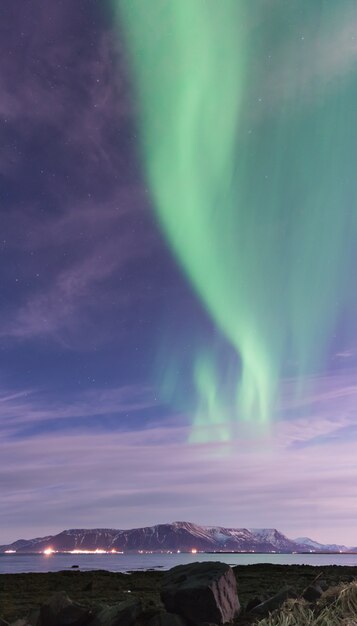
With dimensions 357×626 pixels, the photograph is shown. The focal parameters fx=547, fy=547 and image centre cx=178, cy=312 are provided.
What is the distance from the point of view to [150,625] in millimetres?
13289

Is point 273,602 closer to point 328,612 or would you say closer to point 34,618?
point 34,618

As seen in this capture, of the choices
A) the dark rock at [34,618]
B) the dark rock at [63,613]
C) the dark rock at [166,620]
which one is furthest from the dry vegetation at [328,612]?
the dark rock at [34,618]

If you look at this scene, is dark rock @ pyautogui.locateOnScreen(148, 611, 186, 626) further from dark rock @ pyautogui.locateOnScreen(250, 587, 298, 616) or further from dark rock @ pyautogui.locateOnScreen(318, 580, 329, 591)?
dark rock @ pyautogui.locateOnScreen(318, 580, 329, 591)

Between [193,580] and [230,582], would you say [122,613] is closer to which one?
[193,580]

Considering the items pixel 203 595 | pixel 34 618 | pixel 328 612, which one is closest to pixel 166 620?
pixel 203 595

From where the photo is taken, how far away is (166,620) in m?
13.5

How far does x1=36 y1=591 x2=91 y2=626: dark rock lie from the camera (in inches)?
540

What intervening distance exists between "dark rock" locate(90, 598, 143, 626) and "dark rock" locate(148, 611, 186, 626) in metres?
0.46

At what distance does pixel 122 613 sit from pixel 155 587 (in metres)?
20.5

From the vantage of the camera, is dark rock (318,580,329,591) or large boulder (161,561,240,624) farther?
dark rock (318,580,329,591)

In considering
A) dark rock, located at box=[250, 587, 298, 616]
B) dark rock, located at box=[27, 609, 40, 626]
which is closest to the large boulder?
dark rock, located at box=[250, 587, 298, 616]

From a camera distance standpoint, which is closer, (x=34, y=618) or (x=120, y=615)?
(x=120, y=615)

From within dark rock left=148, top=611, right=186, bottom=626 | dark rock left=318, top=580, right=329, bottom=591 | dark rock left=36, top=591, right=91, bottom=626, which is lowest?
dark rock left=148, top=611, right=186, bottom=626

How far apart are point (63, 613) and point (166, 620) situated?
2637mm
